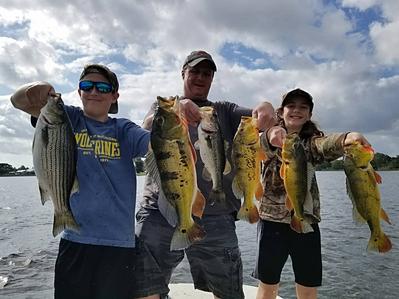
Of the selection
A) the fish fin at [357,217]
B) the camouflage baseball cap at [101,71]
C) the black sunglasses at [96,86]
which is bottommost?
the fish fin at [357,217]

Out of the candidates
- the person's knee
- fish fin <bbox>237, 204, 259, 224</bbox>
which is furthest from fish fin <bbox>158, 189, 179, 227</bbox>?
the person's knee

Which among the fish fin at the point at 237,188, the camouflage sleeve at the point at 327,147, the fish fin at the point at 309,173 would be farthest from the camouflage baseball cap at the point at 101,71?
the camouflage sleeve at the point at 327,147

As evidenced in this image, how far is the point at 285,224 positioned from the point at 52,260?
1366cm

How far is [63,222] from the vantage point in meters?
3.62

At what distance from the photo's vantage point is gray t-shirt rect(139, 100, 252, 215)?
4871mm

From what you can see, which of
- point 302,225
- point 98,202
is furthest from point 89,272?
point 302,225

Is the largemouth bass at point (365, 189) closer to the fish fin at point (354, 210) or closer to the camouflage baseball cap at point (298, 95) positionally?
the fish fin at point (354, 210)

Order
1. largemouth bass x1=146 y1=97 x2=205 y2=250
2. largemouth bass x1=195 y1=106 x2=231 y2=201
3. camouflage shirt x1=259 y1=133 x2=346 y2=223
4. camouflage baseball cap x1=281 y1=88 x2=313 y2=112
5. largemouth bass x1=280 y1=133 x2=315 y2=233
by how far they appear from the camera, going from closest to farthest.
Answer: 1. largemouth bass x1=146 y1=97 x2=205 y2=250
2. largemouth bass x1=195 y1=106 x2=231 y2=201
3. largemouth bass x1=280 y1=133 x2=315 y2=233
4. camouflage shirt x1=259 y1=133 x2=346 y2=223
5. camouflage baseball cap x1=281 y1=88 x2=313 y2=112

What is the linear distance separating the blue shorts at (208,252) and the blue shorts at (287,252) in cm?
70

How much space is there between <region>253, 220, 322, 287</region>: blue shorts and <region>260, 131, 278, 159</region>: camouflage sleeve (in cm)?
99

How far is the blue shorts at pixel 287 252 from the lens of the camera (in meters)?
5.52

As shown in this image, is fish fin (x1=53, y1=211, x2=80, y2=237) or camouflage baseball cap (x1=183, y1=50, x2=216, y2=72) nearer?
fish fin (x1=53, y1=211, x2=80, y2=237)

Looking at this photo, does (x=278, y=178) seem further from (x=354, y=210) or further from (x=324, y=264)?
(x=324, y=264)

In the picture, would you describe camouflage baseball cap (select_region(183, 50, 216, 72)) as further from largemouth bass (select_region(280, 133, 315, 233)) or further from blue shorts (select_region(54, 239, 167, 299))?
blue shorts (select_region(54, 239, 167, 299))
